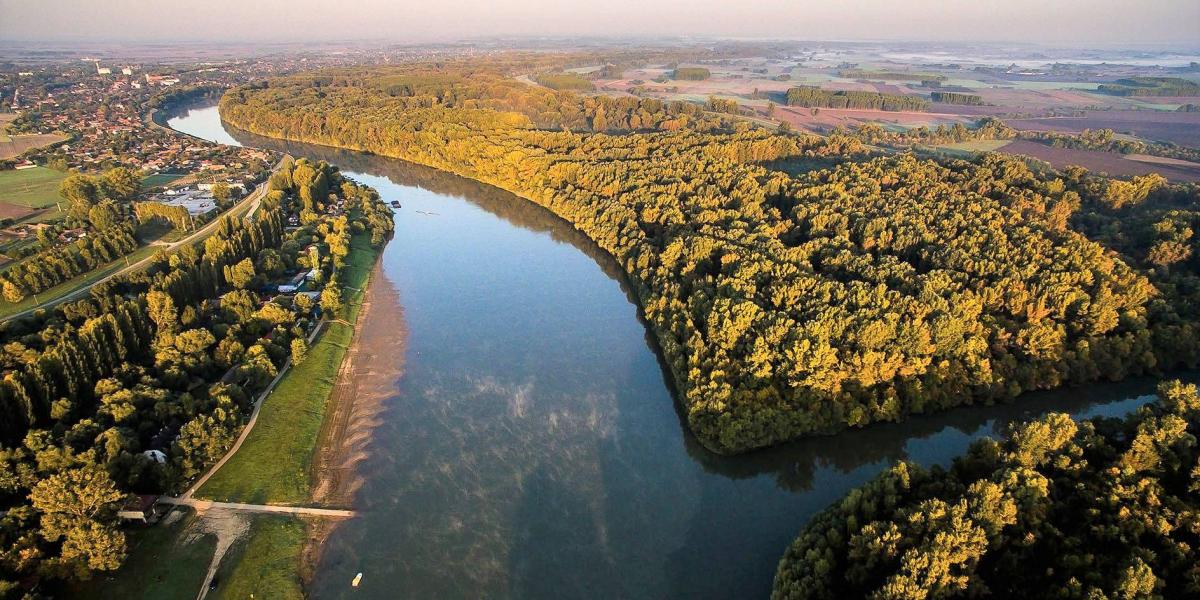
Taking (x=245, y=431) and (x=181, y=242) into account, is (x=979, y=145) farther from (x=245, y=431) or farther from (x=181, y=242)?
(x=181, y=242)

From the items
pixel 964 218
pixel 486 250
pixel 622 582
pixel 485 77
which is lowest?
pixel 622 582

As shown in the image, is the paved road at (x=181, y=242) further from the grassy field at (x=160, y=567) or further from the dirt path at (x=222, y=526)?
the dirt path at (x=222, y=526)

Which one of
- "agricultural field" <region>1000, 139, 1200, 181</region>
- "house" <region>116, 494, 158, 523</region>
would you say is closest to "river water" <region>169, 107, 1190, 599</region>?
"house" <region>116, 494, 158, 523</region>

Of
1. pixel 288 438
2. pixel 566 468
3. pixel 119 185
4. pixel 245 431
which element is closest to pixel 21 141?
pixel 119 185

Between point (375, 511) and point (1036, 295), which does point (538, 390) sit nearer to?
point (375, 511)

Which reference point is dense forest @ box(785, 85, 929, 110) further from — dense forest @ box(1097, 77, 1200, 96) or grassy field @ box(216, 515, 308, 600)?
grassy field @ box(216, 515, 308, 600)

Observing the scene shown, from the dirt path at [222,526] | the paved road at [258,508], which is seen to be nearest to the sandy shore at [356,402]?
the paved road at [258,508]

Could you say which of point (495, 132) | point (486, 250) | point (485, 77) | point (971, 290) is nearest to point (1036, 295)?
point (971, 290)
